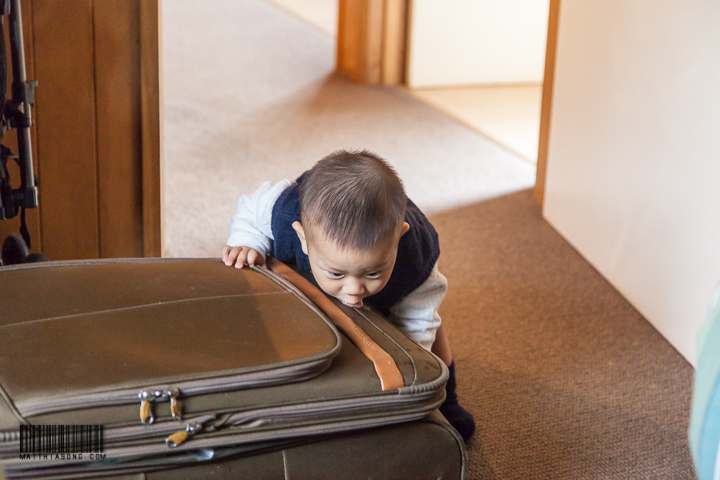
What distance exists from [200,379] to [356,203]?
0.28 m

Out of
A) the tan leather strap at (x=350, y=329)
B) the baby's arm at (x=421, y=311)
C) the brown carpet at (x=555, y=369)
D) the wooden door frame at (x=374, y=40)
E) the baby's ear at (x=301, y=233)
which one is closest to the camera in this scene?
the tan leather strap at (x=350, y=329)

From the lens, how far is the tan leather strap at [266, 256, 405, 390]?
0.86m

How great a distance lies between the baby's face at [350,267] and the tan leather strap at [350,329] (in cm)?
2

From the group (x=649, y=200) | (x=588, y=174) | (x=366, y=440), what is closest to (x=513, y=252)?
(x=588, y=174)

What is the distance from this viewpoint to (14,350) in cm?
78

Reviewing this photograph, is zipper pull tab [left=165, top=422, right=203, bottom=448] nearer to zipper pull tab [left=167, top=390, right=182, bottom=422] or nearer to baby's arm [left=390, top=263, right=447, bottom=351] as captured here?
zipper pull tab [left=167, top=390, right=182, bottom=422]

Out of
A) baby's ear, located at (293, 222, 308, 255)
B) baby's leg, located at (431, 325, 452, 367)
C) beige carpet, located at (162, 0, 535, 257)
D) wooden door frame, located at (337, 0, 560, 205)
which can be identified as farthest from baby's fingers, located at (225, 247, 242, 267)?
wooden door frame, located at (337, 0, 560, 205)

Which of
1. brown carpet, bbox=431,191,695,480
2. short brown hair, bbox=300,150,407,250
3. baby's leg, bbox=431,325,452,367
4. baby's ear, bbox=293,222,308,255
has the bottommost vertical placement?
brown carpet, bbox=431,191,695,480

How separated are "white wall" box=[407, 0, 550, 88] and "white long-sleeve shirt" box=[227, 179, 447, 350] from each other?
2.34 metres

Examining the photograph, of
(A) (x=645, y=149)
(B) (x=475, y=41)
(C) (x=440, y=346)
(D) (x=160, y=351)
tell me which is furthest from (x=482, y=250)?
(B) (x=475, y=41)

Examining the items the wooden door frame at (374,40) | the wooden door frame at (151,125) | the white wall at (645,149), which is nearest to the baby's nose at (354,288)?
the wooden door frame at (151,125)

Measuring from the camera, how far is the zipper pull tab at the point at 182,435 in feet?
2.47

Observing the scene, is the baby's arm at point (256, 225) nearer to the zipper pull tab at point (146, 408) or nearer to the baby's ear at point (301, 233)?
the baby's ear at point (301, 233)

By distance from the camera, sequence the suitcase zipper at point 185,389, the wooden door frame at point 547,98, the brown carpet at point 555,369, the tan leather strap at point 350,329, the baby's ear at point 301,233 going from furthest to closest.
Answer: the wooden door frame at point 547,98, the brown carpet at point 555,369, the baby's ear at point 301,233, the tan leather strap at point 350,329, the suitcase zipper at point 185,389
